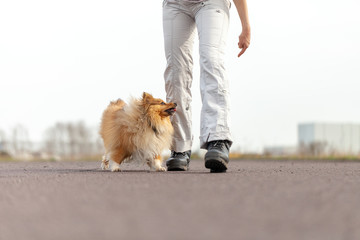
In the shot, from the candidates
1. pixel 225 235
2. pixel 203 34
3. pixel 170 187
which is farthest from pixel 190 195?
pixel 203 34

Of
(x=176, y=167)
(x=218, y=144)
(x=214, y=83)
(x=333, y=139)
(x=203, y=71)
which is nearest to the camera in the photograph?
(x=218, y=144)

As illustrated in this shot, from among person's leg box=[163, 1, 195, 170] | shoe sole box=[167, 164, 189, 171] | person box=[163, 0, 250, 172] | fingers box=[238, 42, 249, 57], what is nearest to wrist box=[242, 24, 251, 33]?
person box=[163, 0, 250, 172]

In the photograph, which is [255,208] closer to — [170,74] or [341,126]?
[170,74]

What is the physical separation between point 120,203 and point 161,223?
63 cm

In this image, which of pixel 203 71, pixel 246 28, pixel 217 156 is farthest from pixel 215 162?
pixel 246 28

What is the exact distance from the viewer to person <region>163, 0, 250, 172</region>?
16.3 feet

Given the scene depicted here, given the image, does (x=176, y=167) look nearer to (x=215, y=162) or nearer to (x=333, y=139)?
(x=215, y=162)

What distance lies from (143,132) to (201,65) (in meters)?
1.00

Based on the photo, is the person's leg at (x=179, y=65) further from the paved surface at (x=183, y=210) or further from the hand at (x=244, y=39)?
the paved surface at (x=183, y=210)

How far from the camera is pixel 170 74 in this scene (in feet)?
18.5

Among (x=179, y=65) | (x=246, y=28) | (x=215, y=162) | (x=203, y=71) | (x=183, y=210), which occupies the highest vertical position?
(x=246, y=28)

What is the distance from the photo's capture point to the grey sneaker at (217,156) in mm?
4758

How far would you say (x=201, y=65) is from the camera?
17.0ft

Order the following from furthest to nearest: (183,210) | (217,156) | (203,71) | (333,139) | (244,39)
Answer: (333,139), (244,39), (203,71), (217,156), (183,210)
